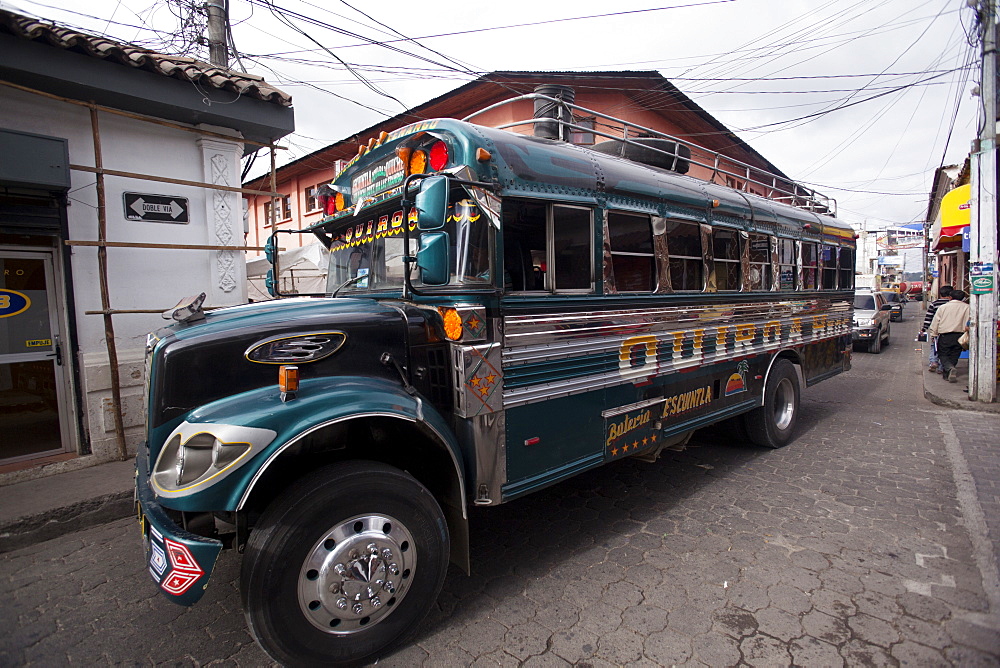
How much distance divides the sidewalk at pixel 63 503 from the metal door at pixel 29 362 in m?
0.67

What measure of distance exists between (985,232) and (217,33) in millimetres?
11766

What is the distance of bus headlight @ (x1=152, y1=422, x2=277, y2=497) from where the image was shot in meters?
2.33

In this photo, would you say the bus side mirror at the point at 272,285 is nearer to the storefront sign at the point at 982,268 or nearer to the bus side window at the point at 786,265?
the bus side window at the point at 786,265

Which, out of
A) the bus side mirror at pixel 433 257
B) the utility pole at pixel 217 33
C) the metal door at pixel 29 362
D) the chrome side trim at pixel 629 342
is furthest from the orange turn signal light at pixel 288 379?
the utility pole at pixel 217 33

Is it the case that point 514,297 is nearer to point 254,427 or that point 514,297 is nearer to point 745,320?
point 254,427

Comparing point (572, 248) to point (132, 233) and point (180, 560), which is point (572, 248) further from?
point (132, 233)

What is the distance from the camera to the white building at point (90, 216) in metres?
5.04

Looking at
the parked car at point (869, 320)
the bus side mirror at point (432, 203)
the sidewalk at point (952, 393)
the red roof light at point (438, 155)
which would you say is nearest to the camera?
the bus side mirror at point (432, 203)

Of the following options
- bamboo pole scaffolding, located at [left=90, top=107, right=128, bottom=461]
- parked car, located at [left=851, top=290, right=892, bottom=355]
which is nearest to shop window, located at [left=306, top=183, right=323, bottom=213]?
bamboo pole scaffolding, located at [left=90, top=107, right=128, bottom=461]

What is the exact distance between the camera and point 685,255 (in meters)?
4.71

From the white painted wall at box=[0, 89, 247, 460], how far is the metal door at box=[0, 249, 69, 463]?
0.95 ft

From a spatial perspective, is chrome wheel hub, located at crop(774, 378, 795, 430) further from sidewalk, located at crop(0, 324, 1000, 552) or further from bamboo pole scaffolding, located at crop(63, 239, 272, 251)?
sidewalk, located at crop(0, 324, 1000, 552)

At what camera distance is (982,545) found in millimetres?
3793

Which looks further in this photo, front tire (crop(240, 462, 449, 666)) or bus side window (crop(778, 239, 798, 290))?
bus side window (crop(778, 239, 798, 290))
